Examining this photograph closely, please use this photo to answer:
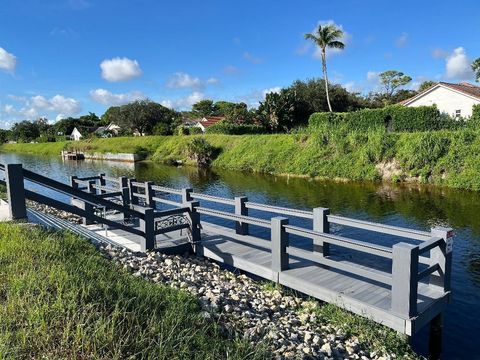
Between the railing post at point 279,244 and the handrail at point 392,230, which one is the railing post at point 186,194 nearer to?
the railing post at point 279,244

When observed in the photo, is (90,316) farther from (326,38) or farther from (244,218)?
(326,38)

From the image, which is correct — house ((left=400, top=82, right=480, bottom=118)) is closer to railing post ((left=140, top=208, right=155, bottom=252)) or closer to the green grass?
railing post ((left=140, top=208, right=155, bottom=252))

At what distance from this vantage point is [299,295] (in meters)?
7.08

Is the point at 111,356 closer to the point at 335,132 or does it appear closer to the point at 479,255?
the point at 479,255

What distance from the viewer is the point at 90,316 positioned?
3826 millimetres

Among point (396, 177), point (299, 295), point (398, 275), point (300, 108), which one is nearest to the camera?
point (398, 275)

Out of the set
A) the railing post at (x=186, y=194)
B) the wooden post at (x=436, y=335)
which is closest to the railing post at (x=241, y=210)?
the railing post at (x=186, y=194)

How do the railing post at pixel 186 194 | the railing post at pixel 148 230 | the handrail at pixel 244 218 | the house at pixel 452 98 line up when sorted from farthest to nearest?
1. the house at pixel 452 98
2. the railing post at pixel 186 194
3. the railing post at pixel 148 230
4. the handrail at pixel 244 218

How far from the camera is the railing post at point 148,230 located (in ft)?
26.7

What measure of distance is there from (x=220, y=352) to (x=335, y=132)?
92.5ft

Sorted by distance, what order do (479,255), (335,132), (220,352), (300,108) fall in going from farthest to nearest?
(300,108), (335,132), (479,255), (220,352)

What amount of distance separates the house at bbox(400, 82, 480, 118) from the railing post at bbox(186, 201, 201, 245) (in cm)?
3470

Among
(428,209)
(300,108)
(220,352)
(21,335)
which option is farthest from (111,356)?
(300,108)

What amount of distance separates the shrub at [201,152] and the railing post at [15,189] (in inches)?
1345
